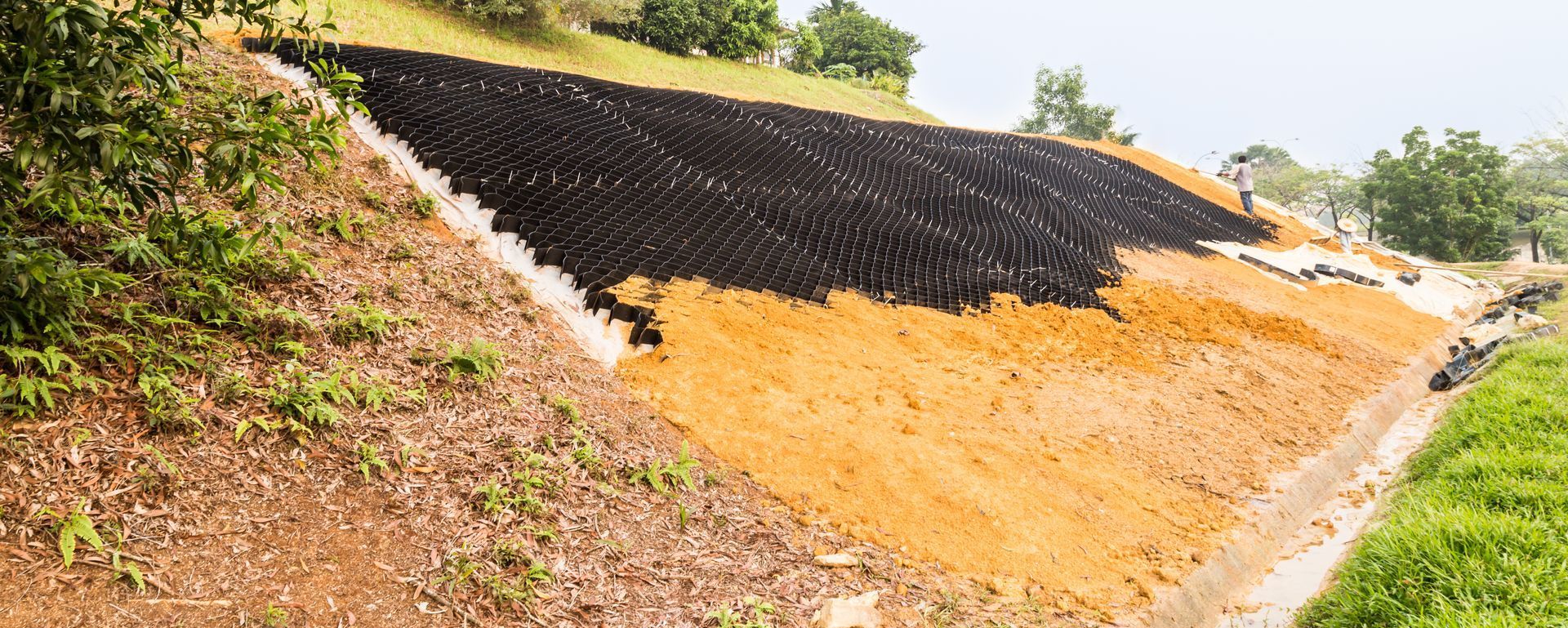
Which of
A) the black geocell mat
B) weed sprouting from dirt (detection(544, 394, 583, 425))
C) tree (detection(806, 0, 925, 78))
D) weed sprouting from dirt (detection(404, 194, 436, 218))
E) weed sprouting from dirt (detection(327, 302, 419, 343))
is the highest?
tree (detection(806, 0, 925, 78))

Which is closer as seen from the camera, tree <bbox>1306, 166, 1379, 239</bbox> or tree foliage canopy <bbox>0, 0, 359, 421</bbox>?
tree foliage canopy <bbox>0, 0, 359, 421</bbox>

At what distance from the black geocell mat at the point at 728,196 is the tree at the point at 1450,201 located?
524 inches

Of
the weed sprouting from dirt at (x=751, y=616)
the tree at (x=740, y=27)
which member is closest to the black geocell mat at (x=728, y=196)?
the weed sprouting from dirt at (x=751, y=616)

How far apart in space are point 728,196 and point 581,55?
11426mm

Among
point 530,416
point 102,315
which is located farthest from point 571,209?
point 102,315

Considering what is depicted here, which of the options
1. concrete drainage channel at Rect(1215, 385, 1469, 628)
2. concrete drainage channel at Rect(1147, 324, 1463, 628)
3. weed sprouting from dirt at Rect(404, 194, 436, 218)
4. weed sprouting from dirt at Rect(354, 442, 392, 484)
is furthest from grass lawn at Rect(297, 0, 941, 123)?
concrete drainage channel at Rect(1215, 385, 1469, 628)

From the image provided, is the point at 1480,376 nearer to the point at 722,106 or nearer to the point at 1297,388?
the point at 1297,388

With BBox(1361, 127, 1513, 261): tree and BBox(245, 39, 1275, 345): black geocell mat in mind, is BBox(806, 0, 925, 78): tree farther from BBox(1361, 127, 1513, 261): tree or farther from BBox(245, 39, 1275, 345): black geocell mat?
BBox(245, 39, 1275, 345): black geocell mat

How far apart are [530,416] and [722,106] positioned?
7.96 metres

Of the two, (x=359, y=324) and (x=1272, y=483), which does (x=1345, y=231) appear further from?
(x=359, y=324)

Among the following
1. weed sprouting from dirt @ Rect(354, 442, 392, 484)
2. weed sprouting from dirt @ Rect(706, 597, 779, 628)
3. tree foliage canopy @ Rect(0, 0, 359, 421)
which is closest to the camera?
tree foliage canopy @ Rect(0, 0, 359, 421)

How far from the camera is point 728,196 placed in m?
7.52

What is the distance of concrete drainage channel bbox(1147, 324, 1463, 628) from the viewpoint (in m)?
3.71

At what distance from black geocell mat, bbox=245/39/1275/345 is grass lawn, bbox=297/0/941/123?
339 cm
